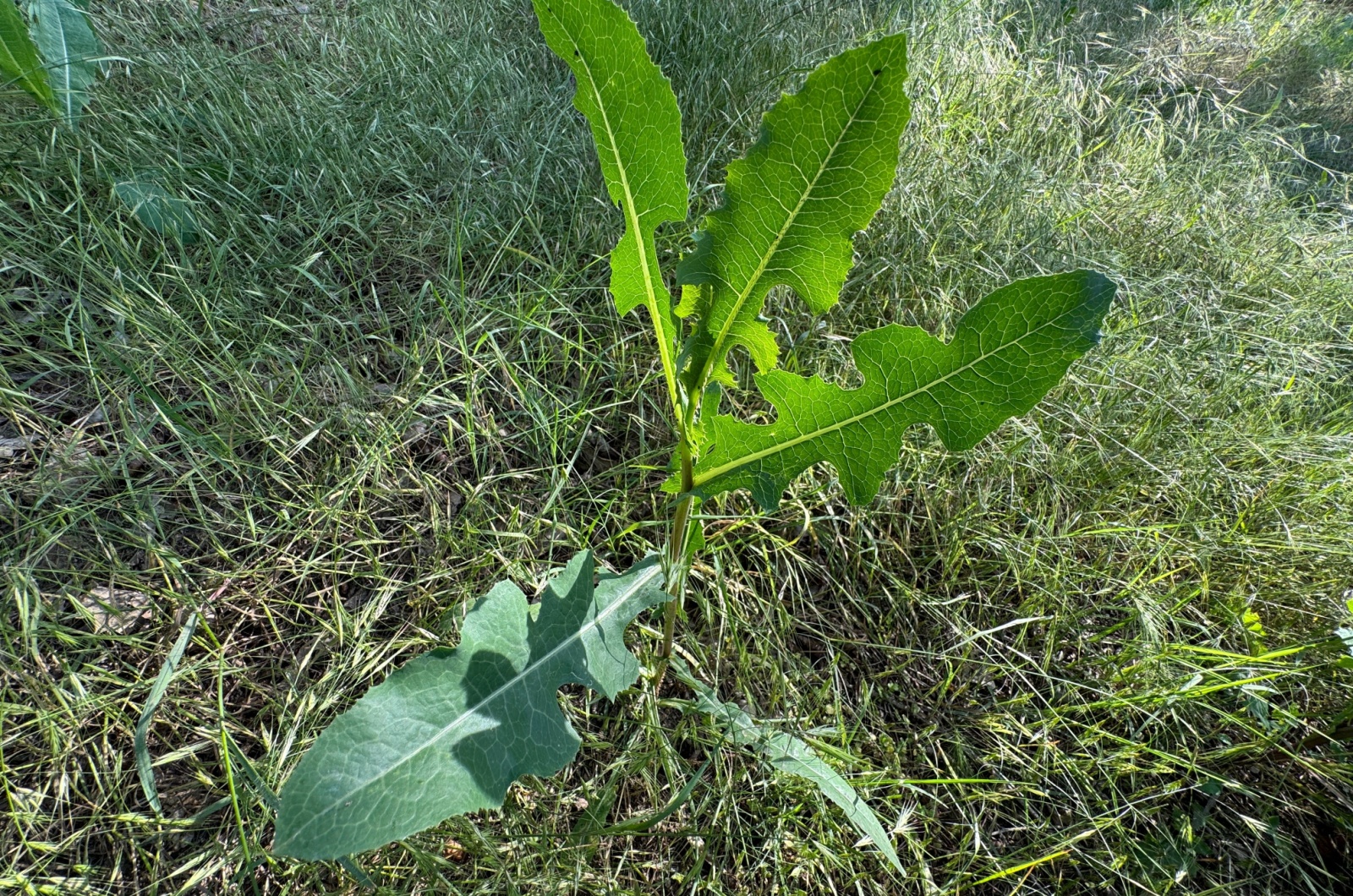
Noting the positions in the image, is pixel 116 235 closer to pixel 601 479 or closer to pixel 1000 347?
pixel 601 479

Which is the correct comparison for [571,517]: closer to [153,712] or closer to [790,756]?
[790,756]

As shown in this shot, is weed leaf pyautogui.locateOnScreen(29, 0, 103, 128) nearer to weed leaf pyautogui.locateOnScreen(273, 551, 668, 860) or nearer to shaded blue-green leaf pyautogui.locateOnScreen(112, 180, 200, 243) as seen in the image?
shaded blue-green leaf pyautogui.locateOnScreen(112, 180, 200, 243)

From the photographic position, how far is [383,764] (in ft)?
2.56

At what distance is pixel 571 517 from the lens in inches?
52.6

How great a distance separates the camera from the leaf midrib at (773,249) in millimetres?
784

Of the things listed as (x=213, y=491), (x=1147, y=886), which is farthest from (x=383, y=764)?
(x=1147, y=886)

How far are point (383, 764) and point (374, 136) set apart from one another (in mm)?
1629

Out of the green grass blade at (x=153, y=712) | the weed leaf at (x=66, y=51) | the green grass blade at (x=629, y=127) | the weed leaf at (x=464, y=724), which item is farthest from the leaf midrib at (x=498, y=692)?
the weed leaf at (x=66, y=51)

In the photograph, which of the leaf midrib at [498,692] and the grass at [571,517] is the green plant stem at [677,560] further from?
the grass at [571,517]

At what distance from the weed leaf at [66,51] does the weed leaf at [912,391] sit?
5.75 feet

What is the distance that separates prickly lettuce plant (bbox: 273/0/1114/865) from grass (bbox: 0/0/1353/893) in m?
0.26

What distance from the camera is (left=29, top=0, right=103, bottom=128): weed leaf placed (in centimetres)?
165

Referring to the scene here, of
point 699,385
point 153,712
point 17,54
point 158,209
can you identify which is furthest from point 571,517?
point 17,54

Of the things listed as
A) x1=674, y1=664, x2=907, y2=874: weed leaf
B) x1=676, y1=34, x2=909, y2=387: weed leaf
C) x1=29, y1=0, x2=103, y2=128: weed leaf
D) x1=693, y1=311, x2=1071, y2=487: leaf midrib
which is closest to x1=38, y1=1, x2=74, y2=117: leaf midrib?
x1=29, y1=0, x2=103, y2=128: weed leaf
